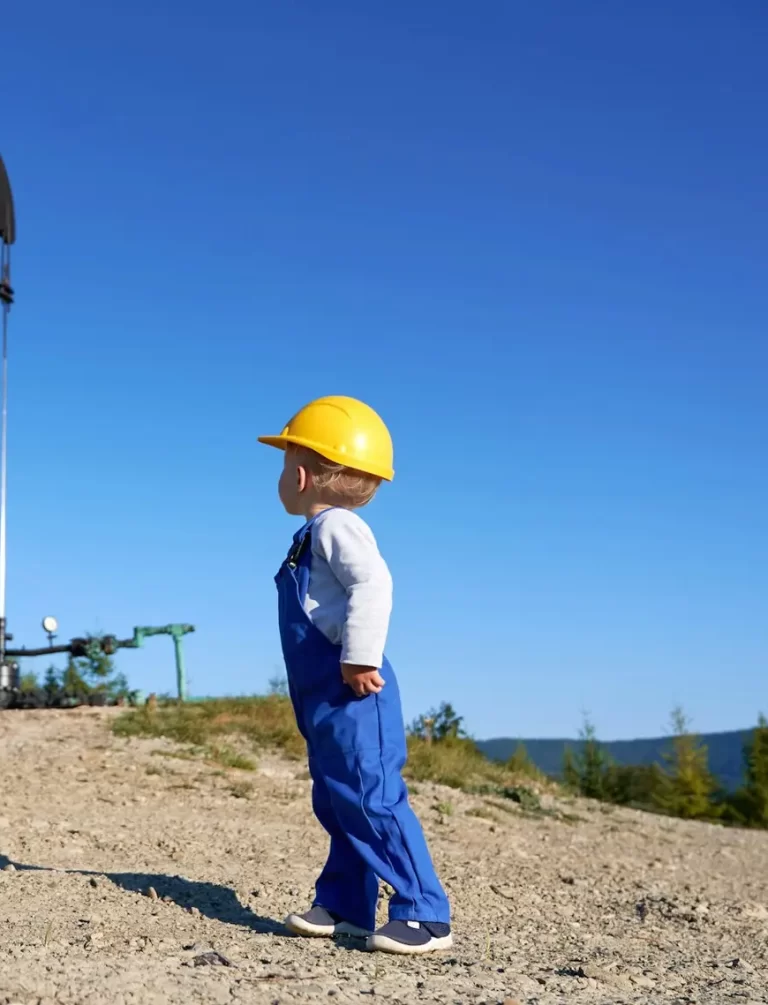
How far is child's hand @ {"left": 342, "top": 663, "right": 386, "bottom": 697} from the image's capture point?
3449mm

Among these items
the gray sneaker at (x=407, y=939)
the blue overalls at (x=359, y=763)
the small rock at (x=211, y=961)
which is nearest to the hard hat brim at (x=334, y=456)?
the blue overalls at (x=359, y=763)

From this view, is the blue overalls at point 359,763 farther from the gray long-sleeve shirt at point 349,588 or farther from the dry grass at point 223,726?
the dry grass at point 223,726

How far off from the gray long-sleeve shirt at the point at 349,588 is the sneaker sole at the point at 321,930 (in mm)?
1041

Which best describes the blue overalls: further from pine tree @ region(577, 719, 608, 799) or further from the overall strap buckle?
pine tree @ region(577, 719, 608, 799)

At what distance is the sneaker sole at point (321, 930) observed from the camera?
3744 millimetres

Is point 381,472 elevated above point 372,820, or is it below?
above

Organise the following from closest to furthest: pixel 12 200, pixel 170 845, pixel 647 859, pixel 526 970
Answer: pixel 526 970 < pixel 170 845 < pixel 647 859 < pixel 12 200

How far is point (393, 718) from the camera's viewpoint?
3.61 meters

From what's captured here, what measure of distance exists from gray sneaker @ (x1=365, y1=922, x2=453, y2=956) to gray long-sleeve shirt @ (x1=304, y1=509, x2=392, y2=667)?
91cm

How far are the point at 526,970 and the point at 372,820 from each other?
709 millimetres

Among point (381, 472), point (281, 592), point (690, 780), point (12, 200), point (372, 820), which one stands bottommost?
point (690, 780)

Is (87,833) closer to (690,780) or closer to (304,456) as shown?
(304,456)

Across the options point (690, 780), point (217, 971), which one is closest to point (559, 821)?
point (217, 971)

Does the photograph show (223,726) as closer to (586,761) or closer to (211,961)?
(211,961)
